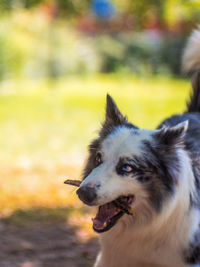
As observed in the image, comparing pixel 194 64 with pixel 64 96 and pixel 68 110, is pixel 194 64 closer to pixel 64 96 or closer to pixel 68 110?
pixel 68 110

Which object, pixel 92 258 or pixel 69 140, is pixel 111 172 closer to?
pixel 92 258

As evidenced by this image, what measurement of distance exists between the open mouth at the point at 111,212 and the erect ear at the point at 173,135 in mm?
452

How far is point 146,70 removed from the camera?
21500 mm

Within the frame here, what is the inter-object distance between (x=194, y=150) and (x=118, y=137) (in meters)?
0.76

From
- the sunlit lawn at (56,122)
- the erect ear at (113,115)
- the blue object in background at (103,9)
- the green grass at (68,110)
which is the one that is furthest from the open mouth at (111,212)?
the blue object in background at (103,9)

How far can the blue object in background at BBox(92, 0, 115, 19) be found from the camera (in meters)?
23.6

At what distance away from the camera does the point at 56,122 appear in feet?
34.9

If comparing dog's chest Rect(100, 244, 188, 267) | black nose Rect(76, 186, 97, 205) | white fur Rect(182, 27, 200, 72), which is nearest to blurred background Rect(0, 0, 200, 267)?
white fur Rect(182, 27, 200, 72)

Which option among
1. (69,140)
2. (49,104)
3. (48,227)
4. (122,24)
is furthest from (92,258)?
(122,24)

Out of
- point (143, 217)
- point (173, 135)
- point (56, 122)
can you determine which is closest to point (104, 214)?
point (143, 217)

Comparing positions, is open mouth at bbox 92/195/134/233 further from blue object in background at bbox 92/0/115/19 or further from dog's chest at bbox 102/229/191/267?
blue object in background at bbox 92/0/115/19

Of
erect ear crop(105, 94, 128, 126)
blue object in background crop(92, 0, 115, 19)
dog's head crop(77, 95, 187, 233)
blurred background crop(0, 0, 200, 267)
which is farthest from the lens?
blue object in background crop(92, 0, 115, 19)

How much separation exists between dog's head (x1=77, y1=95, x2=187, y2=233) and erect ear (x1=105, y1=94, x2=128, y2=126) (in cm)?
26

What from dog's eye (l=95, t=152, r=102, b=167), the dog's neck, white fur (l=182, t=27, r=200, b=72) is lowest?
the dog's neck
